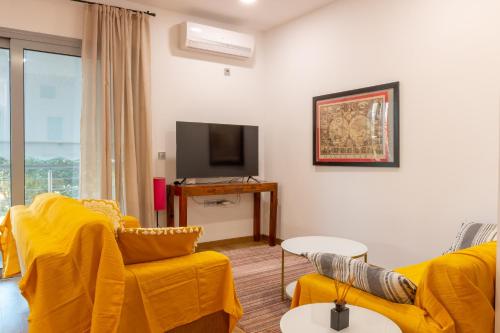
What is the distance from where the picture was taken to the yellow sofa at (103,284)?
168cm

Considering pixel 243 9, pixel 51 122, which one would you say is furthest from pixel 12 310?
pixel 243 9

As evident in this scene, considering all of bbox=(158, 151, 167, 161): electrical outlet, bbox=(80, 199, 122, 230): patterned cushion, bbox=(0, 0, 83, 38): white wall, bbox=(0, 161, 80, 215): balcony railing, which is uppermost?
bbox=(0, 0, 83, 38): white wall

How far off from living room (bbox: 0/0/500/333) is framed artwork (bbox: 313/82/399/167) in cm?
2

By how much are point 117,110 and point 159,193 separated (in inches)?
39.6

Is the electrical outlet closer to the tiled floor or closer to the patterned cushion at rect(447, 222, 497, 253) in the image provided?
the tiled floor

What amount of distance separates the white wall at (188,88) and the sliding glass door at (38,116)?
243mm

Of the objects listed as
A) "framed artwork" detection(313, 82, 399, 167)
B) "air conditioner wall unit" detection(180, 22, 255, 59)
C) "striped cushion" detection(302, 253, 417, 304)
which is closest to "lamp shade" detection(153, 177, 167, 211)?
"air conditioner wall unit" detection(180, 22, 255, 59)

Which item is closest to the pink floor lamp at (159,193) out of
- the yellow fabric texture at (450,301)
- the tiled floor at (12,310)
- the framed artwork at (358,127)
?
the tiled floor at (12,310)

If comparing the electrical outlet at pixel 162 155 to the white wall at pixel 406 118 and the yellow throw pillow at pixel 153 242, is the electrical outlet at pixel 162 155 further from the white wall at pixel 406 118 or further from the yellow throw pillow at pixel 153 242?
the yellow throw pillow at pixel 153 242

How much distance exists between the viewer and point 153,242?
2.07 m

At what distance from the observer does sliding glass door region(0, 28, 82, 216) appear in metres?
3.75

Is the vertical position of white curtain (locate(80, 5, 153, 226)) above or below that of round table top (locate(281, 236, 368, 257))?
above

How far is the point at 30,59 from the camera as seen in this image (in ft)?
12.6

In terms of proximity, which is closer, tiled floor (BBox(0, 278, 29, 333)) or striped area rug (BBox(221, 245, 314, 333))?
tiled floor (BBox(0, 278, 29, 333))
